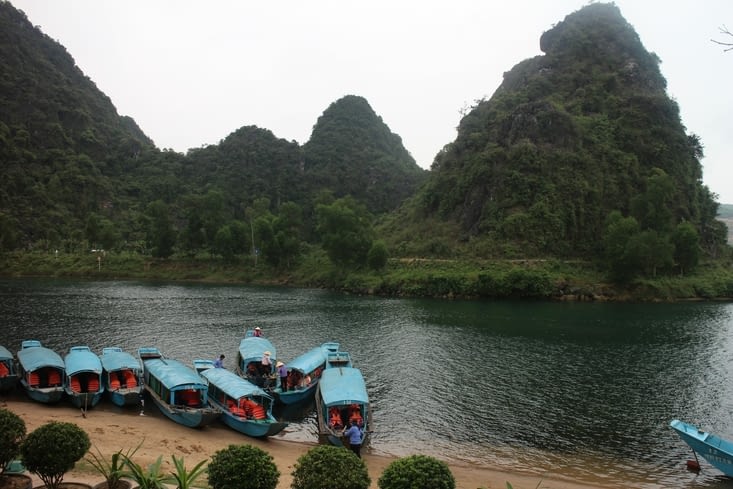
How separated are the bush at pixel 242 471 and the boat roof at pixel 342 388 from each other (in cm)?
1201

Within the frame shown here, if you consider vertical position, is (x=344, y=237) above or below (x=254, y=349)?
above

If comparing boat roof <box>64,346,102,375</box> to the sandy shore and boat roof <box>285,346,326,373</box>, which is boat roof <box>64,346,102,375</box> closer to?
the sandy shore

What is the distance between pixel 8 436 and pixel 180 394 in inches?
543

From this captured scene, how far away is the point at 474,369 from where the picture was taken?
130ft

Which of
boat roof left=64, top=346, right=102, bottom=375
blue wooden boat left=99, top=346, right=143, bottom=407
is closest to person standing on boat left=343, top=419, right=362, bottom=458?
blue wooden boat left=99, top=346, right=143, bottom=407

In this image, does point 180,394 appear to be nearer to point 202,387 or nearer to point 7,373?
point 202,387

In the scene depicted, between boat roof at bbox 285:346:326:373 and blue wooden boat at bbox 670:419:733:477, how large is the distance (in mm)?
19928

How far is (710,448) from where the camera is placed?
2280cm

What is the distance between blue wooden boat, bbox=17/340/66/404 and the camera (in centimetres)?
2855

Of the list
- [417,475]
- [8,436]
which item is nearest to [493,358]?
[417,475]

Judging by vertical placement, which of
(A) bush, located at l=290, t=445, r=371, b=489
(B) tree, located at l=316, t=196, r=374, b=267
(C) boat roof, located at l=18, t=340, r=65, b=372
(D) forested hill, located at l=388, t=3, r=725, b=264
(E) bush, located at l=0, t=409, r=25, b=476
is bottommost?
(C) boat roof, located at l=18, t=340, r=65, b=372

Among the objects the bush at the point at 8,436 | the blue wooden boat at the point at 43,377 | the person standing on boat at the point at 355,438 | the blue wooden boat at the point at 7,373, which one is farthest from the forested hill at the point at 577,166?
the bush at the point at 8,436

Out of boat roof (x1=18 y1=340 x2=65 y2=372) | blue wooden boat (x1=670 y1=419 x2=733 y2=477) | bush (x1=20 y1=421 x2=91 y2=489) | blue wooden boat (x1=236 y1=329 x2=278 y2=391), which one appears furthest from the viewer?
blue wooden boat (x1=236 y1=329 x2=278 y2=391)

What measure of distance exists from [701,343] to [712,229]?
72194 millimetres
